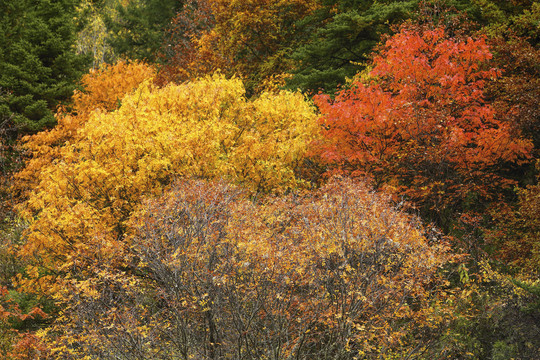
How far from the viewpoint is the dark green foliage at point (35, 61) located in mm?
26109

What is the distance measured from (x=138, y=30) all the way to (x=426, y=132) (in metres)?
32.3

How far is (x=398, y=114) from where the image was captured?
46.4 ft

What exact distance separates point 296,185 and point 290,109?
2985 millimetres

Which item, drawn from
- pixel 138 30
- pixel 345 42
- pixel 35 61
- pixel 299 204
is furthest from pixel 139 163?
pixel 138 30

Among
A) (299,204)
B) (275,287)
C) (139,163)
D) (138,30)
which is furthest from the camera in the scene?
(138,30)

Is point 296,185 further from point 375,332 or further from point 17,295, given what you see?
point 17,295

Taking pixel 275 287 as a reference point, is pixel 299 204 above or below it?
below

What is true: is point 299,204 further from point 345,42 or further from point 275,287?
point 345,42

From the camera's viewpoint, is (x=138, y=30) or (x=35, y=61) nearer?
(x=35, y=61)

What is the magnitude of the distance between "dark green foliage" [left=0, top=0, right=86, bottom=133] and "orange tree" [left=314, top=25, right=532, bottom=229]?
1759 centimetres

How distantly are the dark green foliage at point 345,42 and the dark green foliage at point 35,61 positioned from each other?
45.0 feet

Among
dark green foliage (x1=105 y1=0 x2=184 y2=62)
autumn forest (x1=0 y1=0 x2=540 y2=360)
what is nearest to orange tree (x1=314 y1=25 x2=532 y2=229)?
autumn forest (x1=0 y1=0 x2=540 y2=360)

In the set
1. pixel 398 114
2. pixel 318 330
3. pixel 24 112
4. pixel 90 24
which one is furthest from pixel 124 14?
pixel 318 330

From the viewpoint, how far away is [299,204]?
1304 cm
